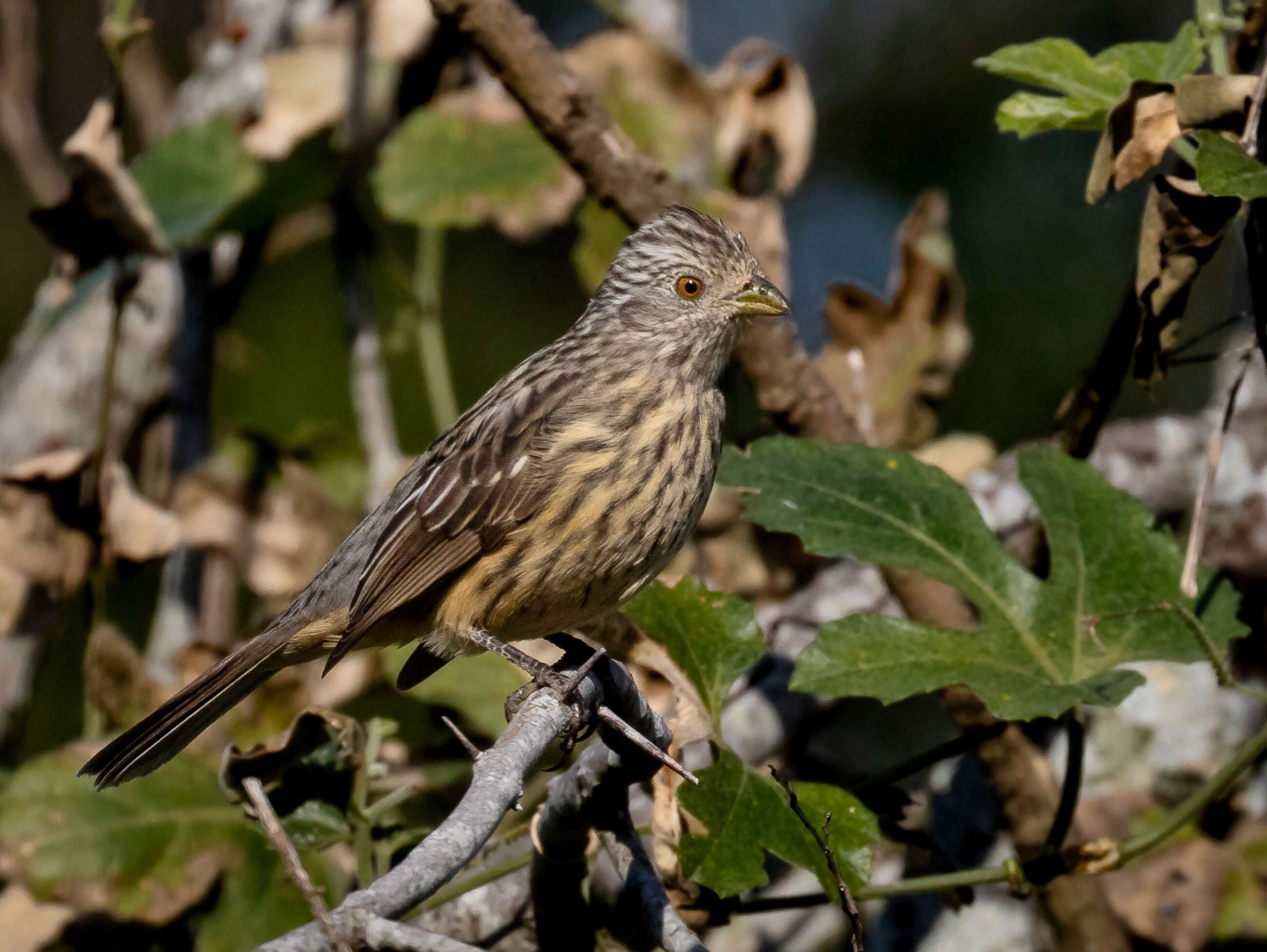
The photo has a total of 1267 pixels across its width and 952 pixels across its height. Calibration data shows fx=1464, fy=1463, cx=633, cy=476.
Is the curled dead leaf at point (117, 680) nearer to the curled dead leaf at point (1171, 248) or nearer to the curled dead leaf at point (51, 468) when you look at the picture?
the curled dead leaf at point (51, 468)

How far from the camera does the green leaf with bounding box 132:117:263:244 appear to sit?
4883 millimetres

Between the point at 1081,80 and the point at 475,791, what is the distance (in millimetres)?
2269

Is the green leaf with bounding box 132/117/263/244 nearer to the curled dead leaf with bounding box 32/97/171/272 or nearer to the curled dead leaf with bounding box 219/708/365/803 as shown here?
the curled dead leaf with bounding box 32/97/171/272

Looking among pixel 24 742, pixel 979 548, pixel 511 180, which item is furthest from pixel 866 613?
pixel 24 742

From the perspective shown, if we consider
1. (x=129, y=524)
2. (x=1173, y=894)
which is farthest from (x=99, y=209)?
(x=1173, y=894)

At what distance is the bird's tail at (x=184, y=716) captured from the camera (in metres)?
3.31

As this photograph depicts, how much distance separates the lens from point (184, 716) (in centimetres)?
341

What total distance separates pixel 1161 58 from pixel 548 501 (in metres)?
1.79

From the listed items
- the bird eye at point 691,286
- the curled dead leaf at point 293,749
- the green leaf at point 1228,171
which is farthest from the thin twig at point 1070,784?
the curled dead leaf at point 293,749

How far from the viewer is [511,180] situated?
493cm

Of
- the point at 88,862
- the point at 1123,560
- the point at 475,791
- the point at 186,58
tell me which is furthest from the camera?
the point at 186,58

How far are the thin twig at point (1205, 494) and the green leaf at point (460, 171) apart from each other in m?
2.37

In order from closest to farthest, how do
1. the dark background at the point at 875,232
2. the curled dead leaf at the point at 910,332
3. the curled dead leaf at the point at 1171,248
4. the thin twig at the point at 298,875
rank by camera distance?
the thin twig at the point at 298,875 < the curled dead leaf at the point at 1171,248 < the curled dead leaf at the point at 910,332 < the dark background at the point at 875,232

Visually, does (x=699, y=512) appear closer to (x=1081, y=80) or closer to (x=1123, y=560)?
(x=1123, y=560)
